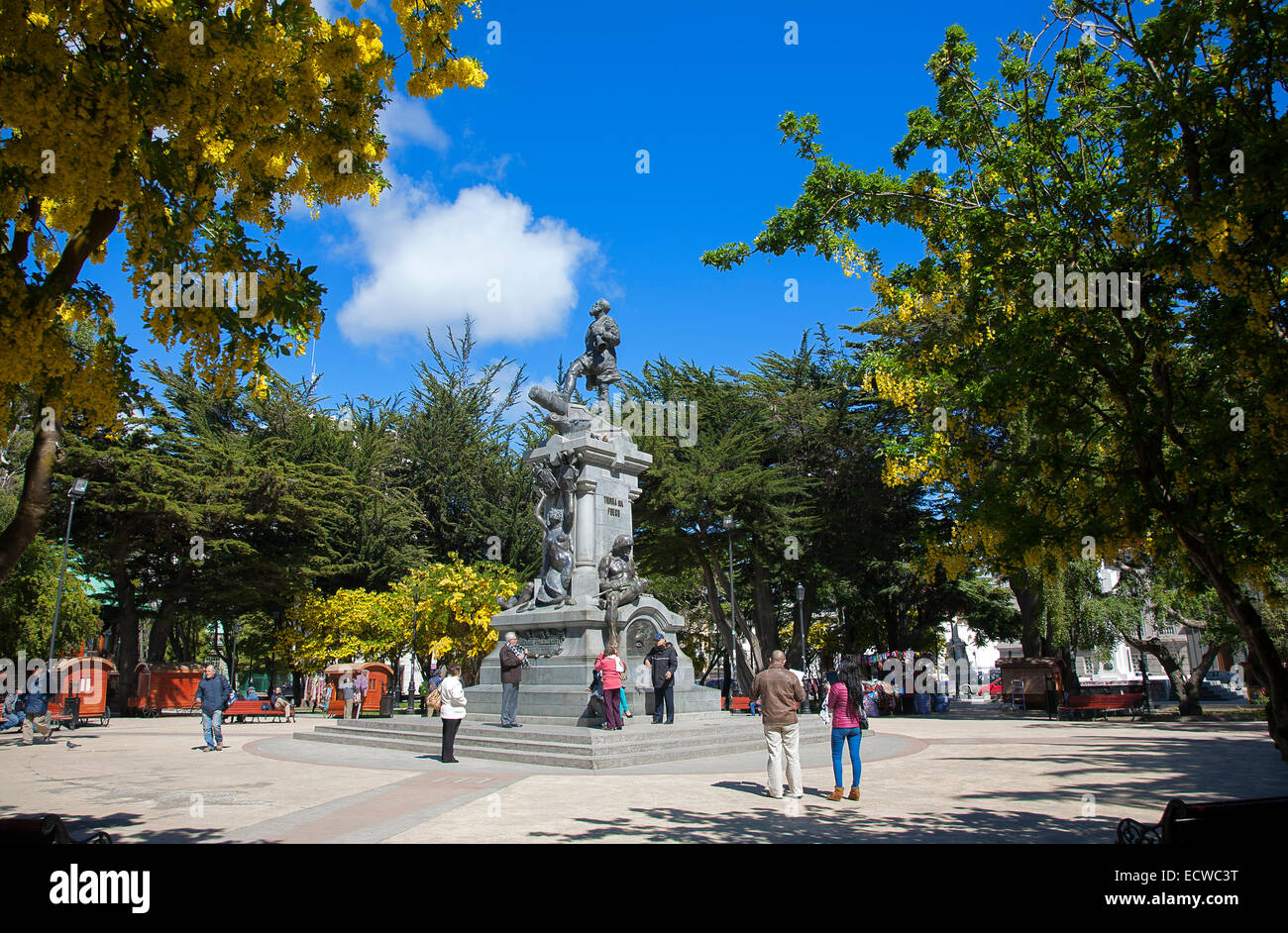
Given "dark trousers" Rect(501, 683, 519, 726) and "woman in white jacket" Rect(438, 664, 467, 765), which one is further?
"dark trousers" Rect(501, 683, 519, 726)

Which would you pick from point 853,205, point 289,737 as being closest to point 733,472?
point 289,737

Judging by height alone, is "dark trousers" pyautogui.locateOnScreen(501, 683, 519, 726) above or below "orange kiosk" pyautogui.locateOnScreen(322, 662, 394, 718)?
above

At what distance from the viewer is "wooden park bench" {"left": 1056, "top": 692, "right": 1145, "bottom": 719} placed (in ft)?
84.9

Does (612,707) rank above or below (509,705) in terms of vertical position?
above

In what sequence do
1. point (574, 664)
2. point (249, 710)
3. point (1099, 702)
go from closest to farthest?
point (574, 664) < point (1099, 702) < point (249, 710)

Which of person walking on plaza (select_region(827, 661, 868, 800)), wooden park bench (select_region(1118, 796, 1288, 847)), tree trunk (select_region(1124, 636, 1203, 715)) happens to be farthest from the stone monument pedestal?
tree trunk (select_region(1124, 636, 1203, 715))

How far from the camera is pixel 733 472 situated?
31.3 meters

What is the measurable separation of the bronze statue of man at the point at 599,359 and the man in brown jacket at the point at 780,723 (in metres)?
11.6

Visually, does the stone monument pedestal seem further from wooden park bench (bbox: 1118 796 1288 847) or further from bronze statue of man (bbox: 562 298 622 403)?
wooden park bench (bbox: 1118 796 1288 847)

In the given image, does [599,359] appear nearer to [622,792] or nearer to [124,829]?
[622,792]

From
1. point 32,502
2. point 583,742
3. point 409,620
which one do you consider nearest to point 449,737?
point 583,742

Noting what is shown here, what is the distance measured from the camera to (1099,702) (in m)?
25.8

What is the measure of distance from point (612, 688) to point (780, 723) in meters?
5.00

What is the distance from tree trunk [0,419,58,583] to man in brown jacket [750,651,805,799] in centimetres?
698
